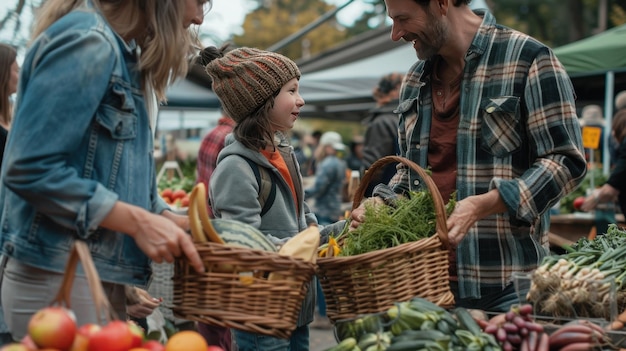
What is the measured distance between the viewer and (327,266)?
2.53 meters

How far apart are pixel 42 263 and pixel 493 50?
1.92m

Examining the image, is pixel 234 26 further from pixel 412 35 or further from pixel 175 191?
pixel 412 35

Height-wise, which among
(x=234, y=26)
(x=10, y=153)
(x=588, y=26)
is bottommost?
(x=10, y=153)

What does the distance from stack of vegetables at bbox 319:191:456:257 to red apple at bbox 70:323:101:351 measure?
1033 mm

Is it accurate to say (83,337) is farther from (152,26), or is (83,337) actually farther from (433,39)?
(433,39)

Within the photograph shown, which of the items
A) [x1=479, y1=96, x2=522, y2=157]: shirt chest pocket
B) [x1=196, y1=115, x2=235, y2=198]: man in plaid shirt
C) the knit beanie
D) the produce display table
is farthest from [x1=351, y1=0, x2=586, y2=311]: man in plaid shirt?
the produce display table

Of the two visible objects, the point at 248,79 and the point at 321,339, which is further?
the point at 321,339

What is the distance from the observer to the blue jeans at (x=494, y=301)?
3.06 meters

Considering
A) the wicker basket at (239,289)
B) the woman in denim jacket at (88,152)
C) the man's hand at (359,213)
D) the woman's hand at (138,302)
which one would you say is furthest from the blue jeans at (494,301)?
the woman in denim jacket at (88,152)

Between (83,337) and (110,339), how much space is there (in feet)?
0.25

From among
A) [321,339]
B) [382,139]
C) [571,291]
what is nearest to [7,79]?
[571,291]

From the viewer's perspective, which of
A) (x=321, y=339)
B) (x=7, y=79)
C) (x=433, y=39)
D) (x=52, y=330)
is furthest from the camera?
(x=321, y=339)

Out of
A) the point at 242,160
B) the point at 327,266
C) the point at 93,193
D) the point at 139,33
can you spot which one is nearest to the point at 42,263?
the point at 93,193

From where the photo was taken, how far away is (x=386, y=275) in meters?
2.50
